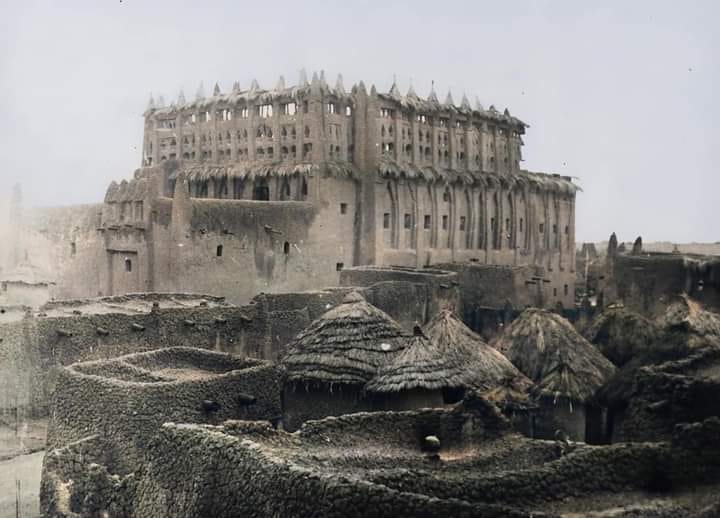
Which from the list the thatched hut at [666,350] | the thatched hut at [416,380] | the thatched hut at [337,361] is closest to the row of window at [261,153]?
the thatched hut at [666,350]

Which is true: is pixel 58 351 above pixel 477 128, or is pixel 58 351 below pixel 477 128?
below

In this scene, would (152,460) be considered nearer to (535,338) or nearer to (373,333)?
(373,333)

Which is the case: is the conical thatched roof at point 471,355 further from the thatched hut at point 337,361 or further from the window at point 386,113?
the window at point 386,113

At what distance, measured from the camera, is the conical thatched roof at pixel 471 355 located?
55.6 ft

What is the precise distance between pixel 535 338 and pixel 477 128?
74.8 ft

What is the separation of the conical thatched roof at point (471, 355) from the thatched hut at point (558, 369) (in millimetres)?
759

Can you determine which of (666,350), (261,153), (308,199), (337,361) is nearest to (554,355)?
(666,350)

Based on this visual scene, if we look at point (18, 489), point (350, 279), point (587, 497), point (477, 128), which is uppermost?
point (477, 128)

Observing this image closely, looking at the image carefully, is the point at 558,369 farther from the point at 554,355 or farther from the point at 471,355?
the point at 554,355

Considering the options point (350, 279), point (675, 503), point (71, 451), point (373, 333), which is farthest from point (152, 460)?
point (350, 279)

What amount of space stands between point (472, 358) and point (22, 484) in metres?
8.44

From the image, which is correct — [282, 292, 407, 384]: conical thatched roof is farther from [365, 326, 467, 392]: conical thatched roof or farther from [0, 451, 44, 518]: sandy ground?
[0, 451, 44, 518]: sandy ground

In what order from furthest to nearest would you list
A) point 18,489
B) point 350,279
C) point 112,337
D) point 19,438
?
point 350,279
point 112,337
point 19,438
point 18,489

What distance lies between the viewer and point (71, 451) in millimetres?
12695
